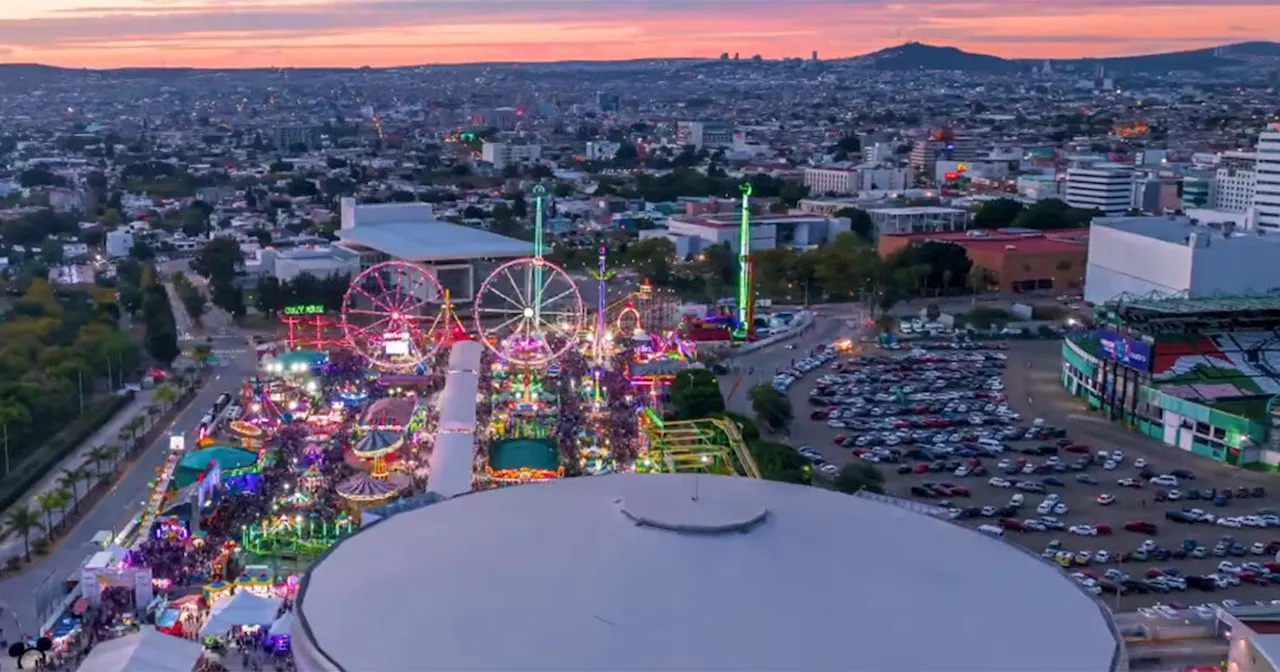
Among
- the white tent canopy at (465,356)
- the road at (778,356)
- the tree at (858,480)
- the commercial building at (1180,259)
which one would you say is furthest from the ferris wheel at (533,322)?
the commercial building at (1180,259)

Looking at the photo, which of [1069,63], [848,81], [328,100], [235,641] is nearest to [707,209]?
[235,641]

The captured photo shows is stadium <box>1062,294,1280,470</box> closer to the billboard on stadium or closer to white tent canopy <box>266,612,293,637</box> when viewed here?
the billboard on stadium

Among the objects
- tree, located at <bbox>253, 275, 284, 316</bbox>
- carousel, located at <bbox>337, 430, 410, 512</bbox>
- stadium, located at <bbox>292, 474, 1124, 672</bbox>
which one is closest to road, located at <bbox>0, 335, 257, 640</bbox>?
carousel, located at <bbox>337, 430, 410, 512</bbox>

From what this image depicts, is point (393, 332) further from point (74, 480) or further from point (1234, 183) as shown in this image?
point (1234, 183)

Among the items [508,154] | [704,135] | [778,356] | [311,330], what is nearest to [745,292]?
[778,356]

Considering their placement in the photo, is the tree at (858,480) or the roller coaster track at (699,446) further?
the roller coaster track at (699,446)

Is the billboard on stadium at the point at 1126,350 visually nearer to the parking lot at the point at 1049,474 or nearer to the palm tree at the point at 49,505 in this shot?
the parking lot at the point at 1049,474
